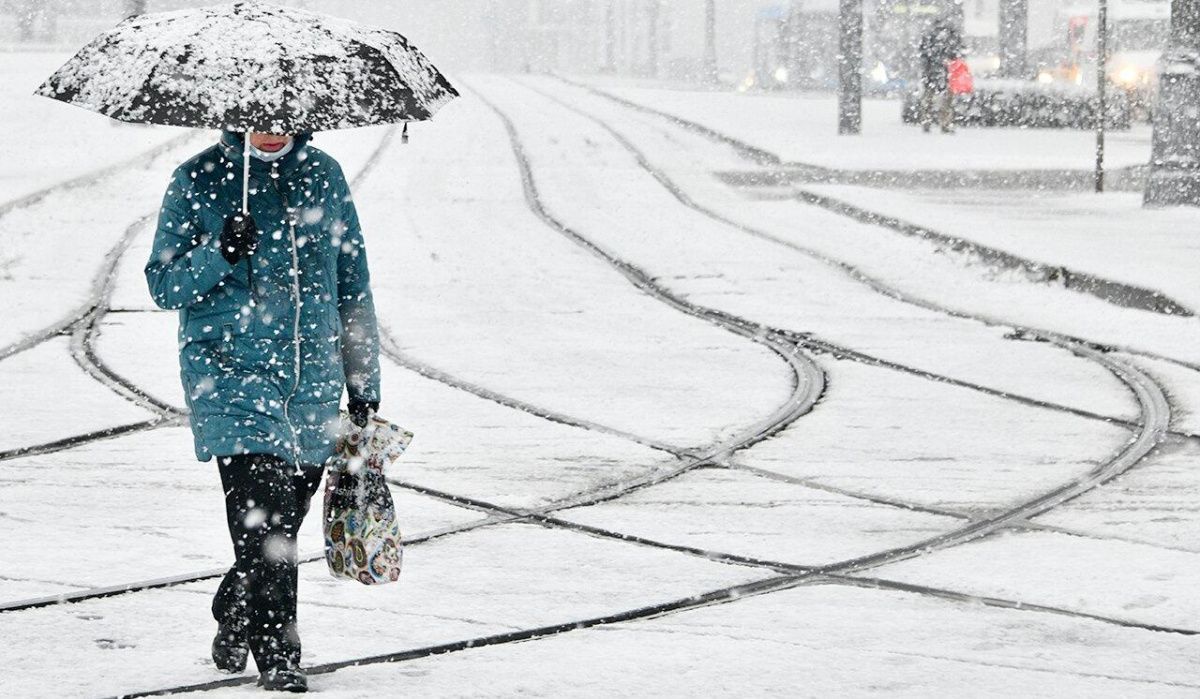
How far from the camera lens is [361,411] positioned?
5098 millimetres

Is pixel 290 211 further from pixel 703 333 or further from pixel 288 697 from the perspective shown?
pixel 703 333

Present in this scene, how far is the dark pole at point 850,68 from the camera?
1190 inches

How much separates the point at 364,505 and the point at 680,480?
2.78 meters

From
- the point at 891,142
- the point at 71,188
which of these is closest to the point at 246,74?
the point at 71,188

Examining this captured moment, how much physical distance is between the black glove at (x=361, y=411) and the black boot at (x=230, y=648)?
602 millimetres

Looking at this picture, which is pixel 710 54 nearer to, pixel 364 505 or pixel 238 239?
pixel 364 505

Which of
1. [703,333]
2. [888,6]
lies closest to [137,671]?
[703,333]

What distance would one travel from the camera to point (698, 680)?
5109mm

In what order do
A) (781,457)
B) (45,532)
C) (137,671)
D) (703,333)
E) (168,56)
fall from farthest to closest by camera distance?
1. (703,333)
2. (781,457)
3. (45,532)
4. (137,671)
5. (168,56)

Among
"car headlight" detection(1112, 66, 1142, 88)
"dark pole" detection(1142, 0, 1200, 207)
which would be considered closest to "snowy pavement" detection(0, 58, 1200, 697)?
"dark pole" detection(1142, 0, 1200, 207)

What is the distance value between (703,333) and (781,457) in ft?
11.2

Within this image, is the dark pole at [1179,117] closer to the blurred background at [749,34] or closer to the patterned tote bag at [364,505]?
the blurred background at [749,34]

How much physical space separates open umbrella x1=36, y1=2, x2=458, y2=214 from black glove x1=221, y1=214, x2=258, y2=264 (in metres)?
0.06

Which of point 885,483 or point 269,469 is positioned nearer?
point 269,469
